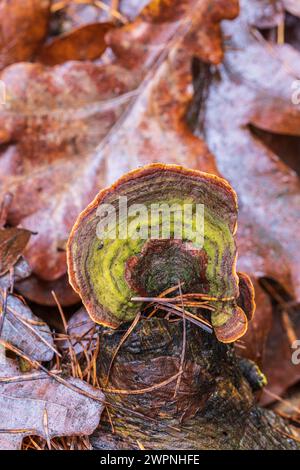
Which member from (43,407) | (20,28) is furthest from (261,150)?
(43,407)

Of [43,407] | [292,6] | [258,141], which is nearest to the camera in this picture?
[43,407]

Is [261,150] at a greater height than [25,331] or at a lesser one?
greater

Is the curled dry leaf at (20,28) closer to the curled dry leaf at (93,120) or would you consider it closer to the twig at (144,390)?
the curled dry leaf at (93,120)

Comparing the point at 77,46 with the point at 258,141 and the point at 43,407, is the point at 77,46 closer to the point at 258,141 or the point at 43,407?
the point at 258,141

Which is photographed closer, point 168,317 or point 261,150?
point 168,317

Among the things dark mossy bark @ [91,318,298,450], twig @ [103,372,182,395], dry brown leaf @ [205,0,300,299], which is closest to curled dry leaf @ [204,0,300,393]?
dry brown leaf @ [205,0,300,299]

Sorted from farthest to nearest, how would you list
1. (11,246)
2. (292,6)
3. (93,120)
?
(292,6) → (93,120) → (11,246)
